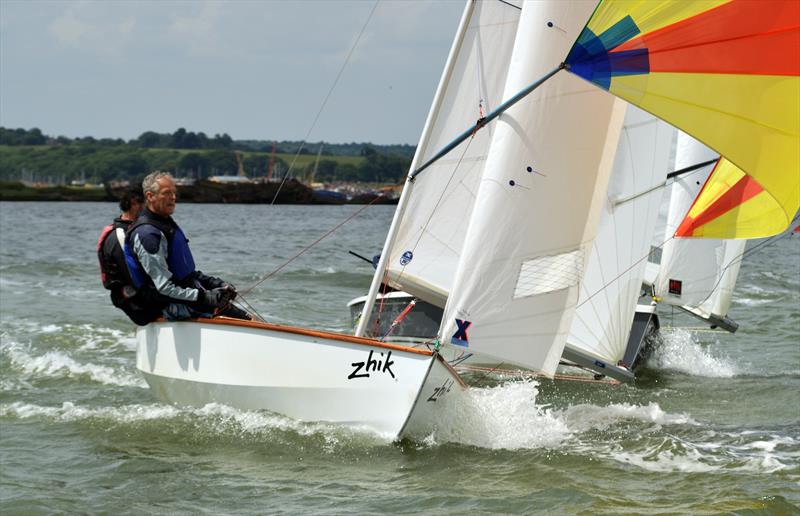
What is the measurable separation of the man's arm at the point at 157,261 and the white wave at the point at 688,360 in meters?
5.84

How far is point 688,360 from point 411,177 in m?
5.13

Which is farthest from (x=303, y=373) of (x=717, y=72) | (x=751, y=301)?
(x=751, y=301)

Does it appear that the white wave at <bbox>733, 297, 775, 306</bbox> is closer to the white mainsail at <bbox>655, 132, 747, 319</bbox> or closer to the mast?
the white mainsail at <bbox>655, 132, 747, 319</bbox>

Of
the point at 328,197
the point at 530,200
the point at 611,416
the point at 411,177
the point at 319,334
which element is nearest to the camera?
the point at 319,334

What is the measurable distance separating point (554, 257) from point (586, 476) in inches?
55.5

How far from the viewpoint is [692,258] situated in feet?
37.0

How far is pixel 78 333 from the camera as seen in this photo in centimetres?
1272

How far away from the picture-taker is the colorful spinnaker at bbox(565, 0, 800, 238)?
6023mm

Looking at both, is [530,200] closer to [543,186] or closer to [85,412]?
[543,186]

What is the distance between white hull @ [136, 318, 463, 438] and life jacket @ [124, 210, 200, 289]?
352mm

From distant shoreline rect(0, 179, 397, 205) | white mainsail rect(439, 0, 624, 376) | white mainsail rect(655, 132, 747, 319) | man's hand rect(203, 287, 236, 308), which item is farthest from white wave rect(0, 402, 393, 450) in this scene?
distant shoreline rect(0, 179, 397, 205)

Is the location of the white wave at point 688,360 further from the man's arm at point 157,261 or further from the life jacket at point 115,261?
the life jacket at point 115,261

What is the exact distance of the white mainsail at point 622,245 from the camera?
9.25 meters

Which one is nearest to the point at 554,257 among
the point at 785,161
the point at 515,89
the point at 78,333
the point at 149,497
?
the point at 515,89
